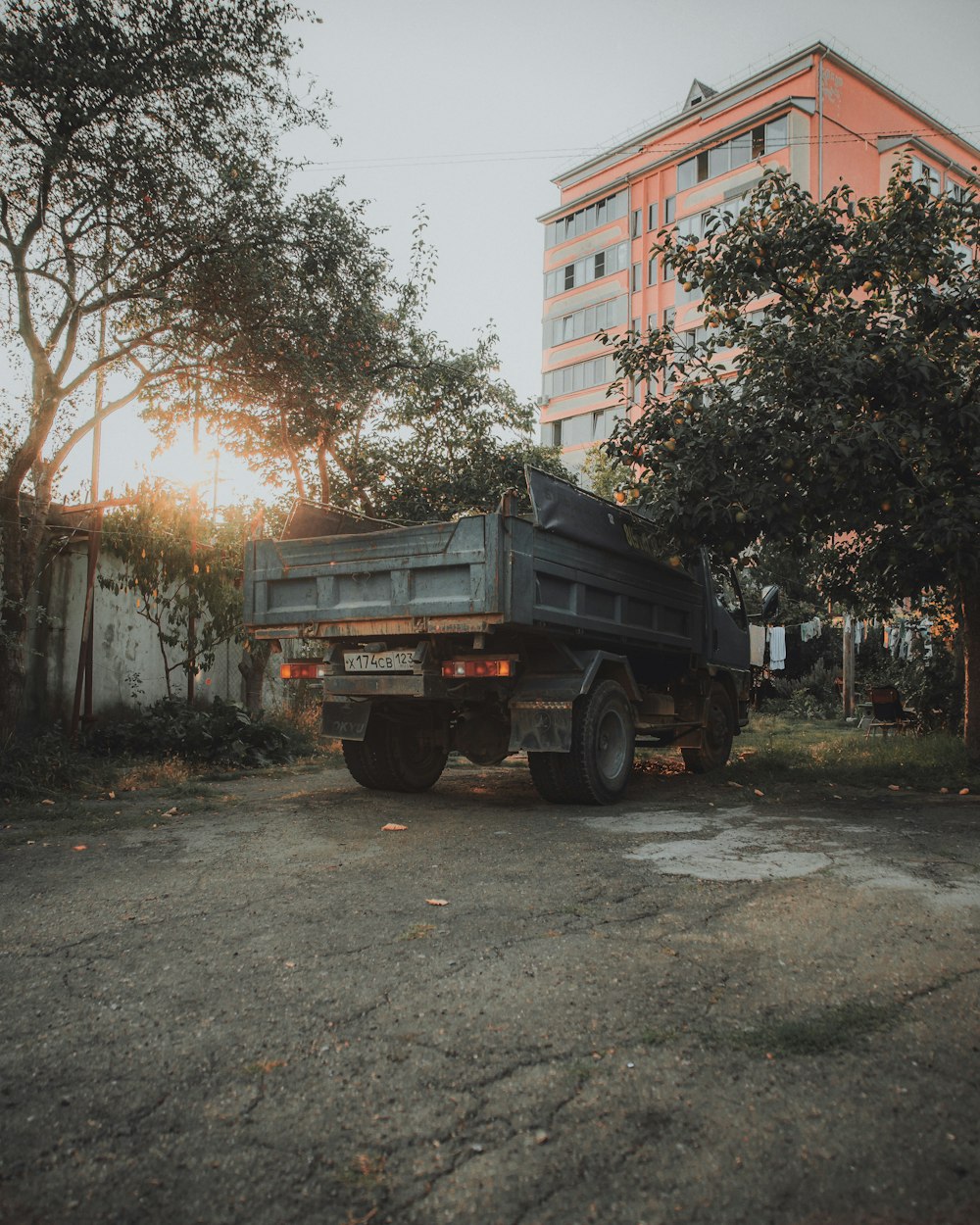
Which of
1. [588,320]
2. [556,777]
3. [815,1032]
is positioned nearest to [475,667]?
[556,777]

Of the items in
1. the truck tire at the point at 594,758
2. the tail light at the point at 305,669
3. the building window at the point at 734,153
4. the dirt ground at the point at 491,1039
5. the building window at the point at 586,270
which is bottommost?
the dirt ground at the point at 491,1039

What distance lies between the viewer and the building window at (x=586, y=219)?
3825 centimetres

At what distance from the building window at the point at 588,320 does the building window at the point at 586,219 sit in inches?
141

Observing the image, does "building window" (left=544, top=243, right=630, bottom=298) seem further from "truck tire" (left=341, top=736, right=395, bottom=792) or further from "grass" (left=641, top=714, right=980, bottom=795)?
"truck tire" (left=341, top=736, right=395, bottom=792)

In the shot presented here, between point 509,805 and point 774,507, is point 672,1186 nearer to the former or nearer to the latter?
point 509,805

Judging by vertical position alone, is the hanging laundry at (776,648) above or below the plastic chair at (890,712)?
above

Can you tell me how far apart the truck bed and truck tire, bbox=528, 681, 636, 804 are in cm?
54

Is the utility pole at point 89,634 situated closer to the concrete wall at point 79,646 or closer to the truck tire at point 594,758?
the concrete wall at point 79,646

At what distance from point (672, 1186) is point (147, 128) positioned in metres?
9.79

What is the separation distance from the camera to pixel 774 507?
762 cm

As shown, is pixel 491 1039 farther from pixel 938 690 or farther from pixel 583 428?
pixel 583 428

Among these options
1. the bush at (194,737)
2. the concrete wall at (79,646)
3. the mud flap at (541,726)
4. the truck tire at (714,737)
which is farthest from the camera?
the bush at (194,737)

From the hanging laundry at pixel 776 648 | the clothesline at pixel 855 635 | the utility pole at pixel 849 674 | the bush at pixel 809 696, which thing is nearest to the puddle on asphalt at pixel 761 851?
the clothesline at pixel 855 635

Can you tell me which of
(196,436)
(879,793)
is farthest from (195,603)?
(879,793)
